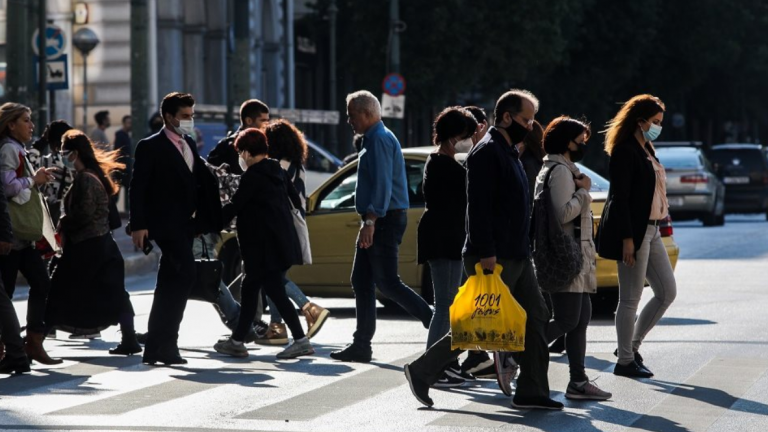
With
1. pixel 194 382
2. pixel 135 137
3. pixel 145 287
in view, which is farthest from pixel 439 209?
pixel 135 137

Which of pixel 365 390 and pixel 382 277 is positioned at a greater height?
pixel 382 277

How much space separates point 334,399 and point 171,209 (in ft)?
7.88

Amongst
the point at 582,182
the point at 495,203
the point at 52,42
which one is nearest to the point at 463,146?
the point at 582,182

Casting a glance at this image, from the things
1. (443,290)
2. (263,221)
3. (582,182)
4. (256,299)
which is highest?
(582,182)

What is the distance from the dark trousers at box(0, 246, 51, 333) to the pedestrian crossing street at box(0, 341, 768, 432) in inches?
14.4

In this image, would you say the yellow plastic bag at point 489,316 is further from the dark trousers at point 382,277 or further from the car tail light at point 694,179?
the car tail light at point 694,179

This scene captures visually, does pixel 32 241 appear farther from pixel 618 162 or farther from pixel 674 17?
pixel 674 17

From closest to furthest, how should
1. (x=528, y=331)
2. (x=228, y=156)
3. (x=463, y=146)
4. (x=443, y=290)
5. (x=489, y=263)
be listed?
1. (x=489, y=263)
2. (x=528, y=331)
3. (x=443, y=290)
4. (x=463, y=146)
5. (x=228, y=156)

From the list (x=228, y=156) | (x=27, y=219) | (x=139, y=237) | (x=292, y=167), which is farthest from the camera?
(x=228, y=156)

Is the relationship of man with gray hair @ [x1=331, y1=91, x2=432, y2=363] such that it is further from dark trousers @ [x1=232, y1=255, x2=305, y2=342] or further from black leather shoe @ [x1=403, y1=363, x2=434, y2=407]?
black leather shoe @ [x1=403, y1=363, x2=434, y2=407]

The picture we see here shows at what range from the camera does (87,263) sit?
40.1ft

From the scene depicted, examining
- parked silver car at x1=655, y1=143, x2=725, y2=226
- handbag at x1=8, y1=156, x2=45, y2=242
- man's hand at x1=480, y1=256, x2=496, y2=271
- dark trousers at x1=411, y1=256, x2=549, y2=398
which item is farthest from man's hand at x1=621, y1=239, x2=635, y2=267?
parked silver car at x1=655, y1=143, x2=725, y2=226

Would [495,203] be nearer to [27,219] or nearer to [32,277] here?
[27,219]

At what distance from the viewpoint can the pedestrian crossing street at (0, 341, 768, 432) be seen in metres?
8.78
